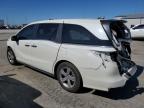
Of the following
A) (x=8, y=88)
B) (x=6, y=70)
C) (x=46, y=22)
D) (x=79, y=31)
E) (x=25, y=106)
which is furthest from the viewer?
(x=6, y=70)

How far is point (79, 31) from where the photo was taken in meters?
5.55

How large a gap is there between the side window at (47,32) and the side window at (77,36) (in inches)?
Answer: 14.7

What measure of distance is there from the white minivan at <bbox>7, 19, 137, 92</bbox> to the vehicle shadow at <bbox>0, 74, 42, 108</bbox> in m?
0.73

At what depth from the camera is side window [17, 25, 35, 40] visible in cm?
708

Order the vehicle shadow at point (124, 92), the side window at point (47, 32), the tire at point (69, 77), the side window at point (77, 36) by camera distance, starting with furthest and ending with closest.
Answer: the side window at point (47, 32)
the vehicle shadow at point (124, 92)
the tire at point (69, 77)
the side window at point (77, 36)

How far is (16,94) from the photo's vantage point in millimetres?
5523

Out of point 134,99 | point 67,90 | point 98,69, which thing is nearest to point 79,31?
point 98,69

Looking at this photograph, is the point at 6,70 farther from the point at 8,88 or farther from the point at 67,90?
the point at 67,90

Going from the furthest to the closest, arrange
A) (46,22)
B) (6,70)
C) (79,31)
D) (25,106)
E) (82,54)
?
(6,70)
(46,22)
(79,31)
(82,54)
(25,106)

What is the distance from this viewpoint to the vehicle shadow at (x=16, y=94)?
493 cm

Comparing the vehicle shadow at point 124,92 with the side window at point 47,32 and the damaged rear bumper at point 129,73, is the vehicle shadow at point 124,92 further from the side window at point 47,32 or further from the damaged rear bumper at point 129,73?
the side window at point 47,32

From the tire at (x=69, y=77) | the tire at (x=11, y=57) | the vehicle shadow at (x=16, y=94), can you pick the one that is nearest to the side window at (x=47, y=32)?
the tire at (x=69, y=77)

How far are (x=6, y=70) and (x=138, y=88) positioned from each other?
419 centimetres

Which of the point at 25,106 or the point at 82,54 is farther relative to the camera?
the point at 82,54
